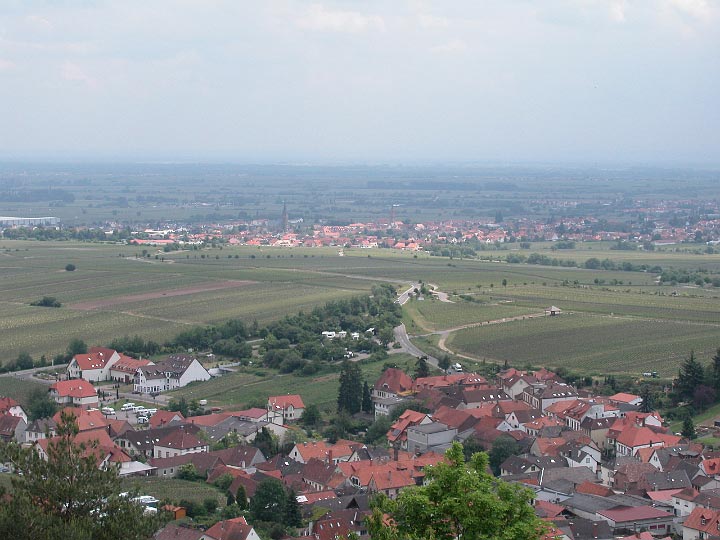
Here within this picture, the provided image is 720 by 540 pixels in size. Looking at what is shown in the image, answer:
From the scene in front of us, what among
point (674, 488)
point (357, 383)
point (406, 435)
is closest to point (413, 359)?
point (357, 383)

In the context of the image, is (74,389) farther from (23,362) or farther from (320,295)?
(320,295)

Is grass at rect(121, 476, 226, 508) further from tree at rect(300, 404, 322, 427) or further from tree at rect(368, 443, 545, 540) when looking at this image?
tree at rect(368, 443, 545, 540)

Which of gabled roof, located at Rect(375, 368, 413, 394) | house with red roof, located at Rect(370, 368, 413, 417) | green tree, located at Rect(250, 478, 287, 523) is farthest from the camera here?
gabled roof, located at Rect(375, 368, 413, 394)

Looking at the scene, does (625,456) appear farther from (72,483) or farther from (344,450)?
(72,483)

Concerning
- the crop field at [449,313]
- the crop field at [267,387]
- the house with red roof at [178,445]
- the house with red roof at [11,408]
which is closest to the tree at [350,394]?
the crop field at [267,387]

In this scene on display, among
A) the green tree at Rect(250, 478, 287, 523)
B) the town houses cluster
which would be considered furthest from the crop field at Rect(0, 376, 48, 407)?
the green tree at Rect(250, 478, 287, 523)

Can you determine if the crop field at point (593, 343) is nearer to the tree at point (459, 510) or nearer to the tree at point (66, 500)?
the tree at point (459, 510)
